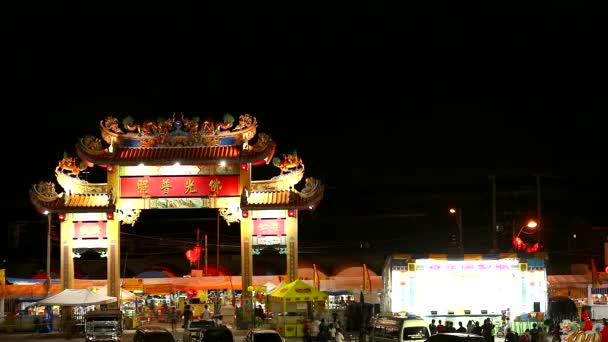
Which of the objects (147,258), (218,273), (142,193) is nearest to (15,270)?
(147,258)

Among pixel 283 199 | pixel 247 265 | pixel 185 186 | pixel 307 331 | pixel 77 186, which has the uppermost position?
pixel 77 186

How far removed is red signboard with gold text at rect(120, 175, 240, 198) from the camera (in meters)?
39.1

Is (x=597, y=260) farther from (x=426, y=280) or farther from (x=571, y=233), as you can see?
(x=426, y=280)

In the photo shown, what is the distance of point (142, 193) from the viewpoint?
129 feet

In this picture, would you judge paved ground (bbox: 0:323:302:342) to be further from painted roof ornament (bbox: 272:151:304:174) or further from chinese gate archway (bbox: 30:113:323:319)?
painted roof ornament (bbox: 272:151:304:174)

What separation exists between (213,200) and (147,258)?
32.7 metres

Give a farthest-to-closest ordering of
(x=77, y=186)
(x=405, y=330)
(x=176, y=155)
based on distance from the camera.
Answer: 1. (x=77, y=186)
2. (x=176, y=155)
3. (x=405, y=330)

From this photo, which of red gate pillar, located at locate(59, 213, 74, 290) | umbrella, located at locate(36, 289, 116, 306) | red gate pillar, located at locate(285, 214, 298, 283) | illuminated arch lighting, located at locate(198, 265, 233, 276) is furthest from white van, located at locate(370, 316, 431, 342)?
illuminated arch lighting, located at locate(198, 265, 233, 276)

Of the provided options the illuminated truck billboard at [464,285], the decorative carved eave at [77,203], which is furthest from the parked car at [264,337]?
the decorative carved eave at [77,203]

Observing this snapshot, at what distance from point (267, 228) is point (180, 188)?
181 inches

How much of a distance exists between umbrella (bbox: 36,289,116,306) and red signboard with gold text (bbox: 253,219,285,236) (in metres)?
7.59

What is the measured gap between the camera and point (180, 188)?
39.1 meters

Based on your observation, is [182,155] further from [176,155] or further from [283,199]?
[283,199]

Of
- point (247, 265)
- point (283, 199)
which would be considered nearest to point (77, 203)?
point (247, 265)
